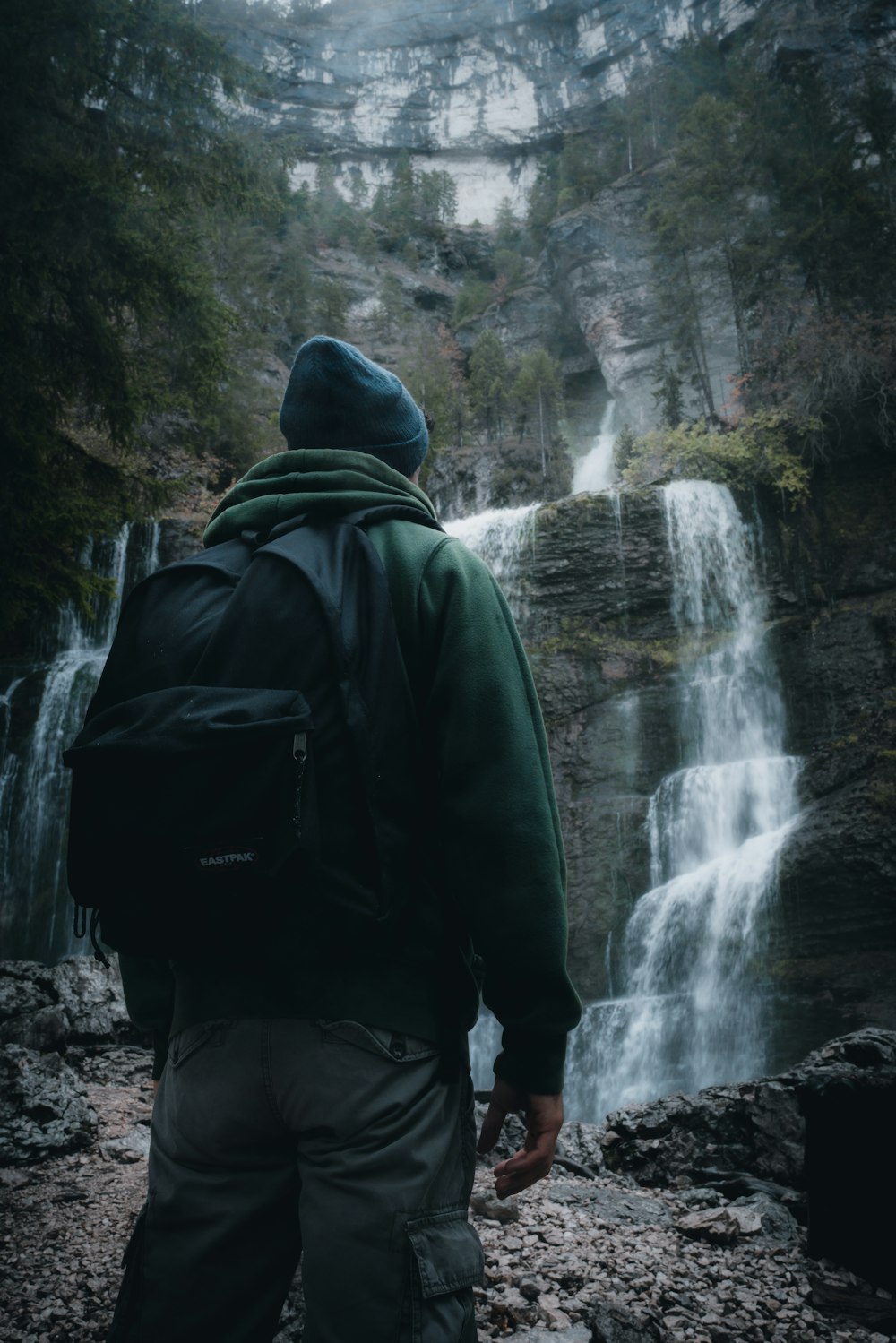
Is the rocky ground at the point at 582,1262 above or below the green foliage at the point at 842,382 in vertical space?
below

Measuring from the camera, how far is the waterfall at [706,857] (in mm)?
9781

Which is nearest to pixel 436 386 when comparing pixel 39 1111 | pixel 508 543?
pixel 508 543

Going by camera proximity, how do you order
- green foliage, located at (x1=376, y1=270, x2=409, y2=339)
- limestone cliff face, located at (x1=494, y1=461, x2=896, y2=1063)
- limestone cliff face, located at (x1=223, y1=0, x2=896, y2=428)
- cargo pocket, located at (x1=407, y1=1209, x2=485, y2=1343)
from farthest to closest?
limestone cliff face, located at (x1=223, y1=0, x2=896, y2=428)
green foliage, located at (x1=376, y1=270, x2=409, y2=339)
limestone cliff face, located at (x1=494, y1=461, x2=896, y2=1063)
cargo pocket, located at (x1=407, y1=1209, x2=485, y2=1343)

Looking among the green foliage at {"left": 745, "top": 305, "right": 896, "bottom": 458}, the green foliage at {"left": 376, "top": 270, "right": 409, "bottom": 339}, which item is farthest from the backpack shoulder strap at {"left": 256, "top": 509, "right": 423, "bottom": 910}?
the green foliage at {"left": 376, "top": 270, "right": 409, "bottom": 339}

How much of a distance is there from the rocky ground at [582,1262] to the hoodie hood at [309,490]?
95.2 inches

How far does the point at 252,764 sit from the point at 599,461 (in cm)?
2849

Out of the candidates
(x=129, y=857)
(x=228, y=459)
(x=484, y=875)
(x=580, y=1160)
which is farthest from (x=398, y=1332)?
(x=228, y=459)

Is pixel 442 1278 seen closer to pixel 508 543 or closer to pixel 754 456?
pixel 508 543

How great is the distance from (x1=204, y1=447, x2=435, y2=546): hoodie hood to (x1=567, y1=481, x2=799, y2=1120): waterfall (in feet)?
31.0

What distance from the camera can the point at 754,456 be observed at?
575 inches

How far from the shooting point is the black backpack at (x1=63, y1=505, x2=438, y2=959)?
4.12ft

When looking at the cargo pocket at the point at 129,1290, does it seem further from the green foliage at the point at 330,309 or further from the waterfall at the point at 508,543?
the green foliage at the point at 330,309

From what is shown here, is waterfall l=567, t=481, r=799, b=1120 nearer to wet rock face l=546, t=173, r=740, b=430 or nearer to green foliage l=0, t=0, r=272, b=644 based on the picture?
green foliage l=0, t=0, r=272, b=644

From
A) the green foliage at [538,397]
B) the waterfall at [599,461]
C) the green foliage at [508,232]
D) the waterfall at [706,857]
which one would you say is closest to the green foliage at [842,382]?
the waterfall at [706,857]
